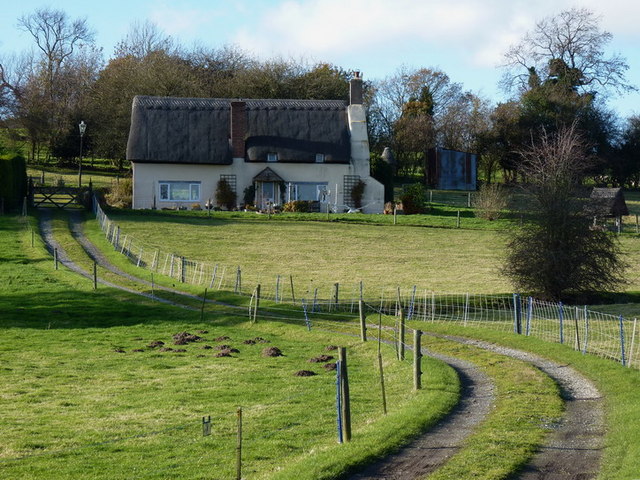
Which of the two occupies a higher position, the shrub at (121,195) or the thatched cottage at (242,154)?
the thatched cottage at (242,154)

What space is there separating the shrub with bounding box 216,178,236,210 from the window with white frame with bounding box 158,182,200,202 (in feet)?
5.03

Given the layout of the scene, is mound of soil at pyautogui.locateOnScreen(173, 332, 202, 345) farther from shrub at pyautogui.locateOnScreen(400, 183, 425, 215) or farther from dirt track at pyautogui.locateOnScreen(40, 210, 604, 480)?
shrub at pyautogui.locateOnScreen(400, 183, 425, 215)

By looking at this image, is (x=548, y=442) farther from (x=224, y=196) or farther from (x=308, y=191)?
(x=308, y=191)

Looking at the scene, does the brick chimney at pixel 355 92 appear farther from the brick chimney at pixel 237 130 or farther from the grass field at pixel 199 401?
the grass field at pixel 199 401

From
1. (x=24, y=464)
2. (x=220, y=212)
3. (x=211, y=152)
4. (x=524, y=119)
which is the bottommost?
(x=24, y=464)

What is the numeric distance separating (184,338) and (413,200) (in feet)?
125

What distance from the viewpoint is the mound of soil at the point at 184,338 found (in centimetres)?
2734

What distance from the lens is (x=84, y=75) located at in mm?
95000

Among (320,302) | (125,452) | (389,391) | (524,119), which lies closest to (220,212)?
(320,302)

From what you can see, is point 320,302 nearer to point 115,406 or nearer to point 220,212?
point 115,406

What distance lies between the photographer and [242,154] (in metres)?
64.9

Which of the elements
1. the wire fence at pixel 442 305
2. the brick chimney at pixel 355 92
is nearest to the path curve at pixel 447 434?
the wire fence at pixel 442 305

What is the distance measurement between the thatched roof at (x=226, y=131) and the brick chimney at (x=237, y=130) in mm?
455

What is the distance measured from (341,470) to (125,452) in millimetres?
3932
